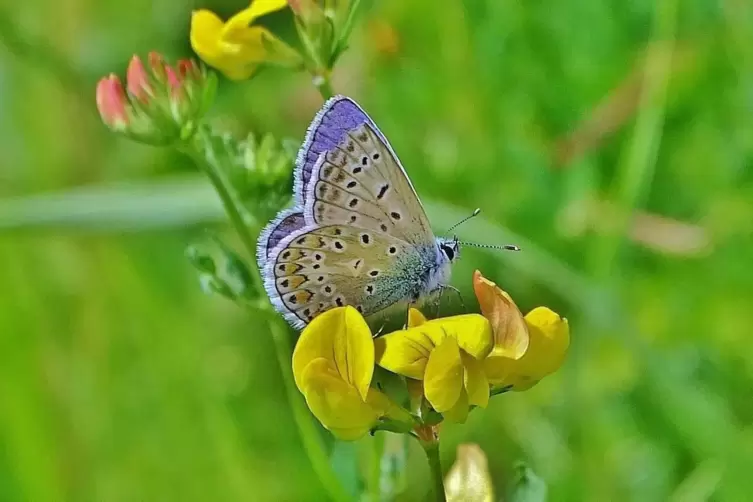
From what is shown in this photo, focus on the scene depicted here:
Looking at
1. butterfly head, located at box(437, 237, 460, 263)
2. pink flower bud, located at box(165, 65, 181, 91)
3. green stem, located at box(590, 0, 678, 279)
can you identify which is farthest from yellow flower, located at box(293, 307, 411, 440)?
green stem, located at box(590, 0, 678, 279)

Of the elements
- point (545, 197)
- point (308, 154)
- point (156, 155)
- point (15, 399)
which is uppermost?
point (308, 154)

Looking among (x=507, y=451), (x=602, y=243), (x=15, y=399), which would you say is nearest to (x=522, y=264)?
(x=602, y=243)

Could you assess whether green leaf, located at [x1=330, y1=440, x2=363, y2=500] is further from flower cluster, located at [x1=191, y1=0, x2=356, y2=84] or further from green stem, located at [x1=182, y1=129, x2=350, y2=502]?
flower cluster, located at [x1=191, y1=0, x2=356, y2=84]

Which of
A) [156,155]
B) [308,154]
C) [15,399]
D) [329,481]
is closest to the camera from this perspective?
[308,154]

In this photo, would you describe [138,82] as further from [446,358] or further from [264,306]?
[446,358]

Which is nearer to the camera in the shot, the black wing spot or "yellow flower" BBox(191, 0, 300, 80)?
the black wing spot

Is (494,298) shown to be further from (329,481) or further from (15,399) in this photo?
(15,399)

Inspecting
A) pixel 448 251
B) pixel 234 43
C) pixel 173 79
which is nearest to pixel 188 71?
pixel 173 79

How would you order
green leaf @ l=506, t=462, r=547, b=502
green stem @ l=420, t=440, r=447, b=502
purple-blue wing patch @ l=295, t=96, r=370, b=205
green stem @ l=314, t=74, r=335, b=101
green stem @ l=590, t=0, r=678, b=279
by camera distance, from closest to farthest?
green stem @ l=420, t=440, r=447, b=502 → green leaf @ l=506, t=462, r=547, b=502 → purple-blue wing patch @ l=295, t=96, r=370, b=205 → green stem @ l=314, t=74, r=335, b=101 → green stem @ l=590, t=0, r=678, b=279
